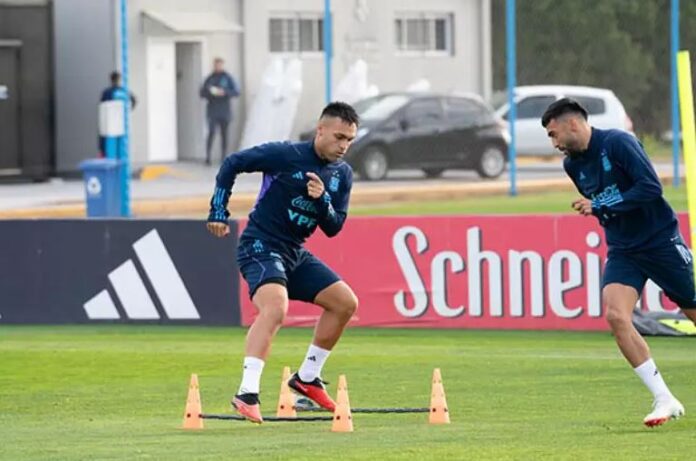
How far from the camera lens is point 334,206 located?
11.4m

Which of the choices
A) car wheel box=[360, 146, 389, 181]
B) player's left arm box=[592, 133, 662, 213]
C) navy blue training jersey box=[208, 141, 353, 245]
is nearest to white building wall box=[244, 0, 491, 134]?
car wheel box=[360, 146, 389, 181]

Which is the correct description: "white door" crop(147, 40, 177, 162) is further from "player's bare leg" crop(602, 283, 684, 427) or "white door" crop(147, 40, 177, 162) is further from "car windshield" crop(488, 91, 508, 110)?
"player's bare leg" crop(602, 283, 684, 427)

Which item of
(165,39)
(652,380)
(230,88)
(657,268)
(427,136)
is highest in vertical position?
(165,39)

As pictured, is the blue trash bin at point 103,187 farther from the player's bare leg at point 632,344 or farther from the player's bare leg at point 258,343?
the player's bare leg at point 632,344

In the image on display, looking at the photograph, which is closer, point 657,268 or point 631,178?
point 631,178

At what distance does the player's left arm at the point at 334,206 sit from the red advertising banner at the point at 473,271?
6590 millimetres

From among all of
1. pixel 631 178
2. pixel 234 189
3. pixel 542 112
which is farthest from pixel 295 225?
pixel 542 112

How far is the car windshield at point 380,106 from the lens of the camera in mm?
34344

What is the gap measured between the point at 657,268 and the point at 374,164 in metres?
22.6

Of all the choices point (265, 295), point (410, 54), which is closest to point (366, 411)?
point (265, 295)

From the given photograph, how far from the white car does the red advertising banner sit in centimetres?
1426

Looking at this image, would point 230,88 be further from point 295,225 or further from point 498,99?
point 295,225

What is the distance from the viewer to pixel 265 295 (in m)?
11.2

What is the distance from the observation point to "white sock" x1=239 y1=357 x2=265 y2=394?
10852mm
